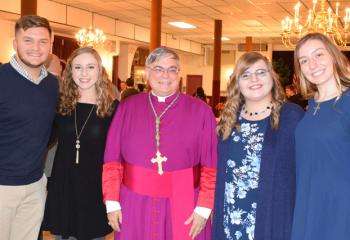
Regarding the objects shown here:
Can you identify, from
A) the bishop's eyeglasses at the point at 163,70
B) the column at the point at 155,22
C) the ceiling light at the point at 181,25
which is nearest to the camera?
the bishop's eyeglasses at the point at 163,70

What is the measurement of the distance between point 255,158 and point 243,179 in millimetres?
140

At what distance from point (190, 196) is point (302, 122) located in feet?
2.68

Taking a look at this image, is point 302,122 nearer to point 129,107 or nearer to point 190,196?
point 190,196

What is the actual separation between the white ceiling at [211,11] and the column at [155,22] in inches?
50.8

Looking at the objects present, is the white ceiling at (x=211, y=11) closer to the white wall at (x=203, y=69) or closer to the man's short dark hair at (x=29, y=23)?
the white wall at (x=203, y=69)

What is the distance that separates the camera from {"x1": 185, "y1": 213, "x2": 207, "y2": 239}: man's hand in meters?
2.62

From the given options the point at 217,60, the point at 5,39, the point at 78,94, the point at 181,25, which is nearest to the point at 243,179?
the point at 78,94

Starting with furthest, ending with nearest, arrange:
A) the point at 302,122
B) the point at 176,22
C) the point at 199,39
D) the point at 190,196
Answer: the point at 199,39 → the point at 176,22 → the point at 190,196 → the point at 302,122

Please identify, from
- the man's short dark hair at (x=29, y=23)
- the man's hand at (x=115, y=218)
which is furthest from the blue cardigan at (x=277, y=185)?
the man's short dark hair at (x=29, y=23)

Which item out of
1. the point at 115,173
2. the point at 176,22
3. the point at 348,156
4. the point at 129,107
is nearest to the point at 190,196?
the point at 115,173

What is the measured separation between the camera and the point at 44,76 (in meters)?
2.82

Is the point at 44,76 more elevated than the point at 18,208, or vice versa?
the point at 44,76

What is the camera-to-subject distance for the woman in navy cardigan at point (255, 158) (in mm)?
2371

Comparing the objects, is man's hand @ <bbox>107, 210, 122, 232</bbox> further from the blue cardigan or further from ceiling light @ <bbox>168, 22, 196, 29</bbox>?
ceiling light @ <bbox>168, 22, 196, 29</bbox>
